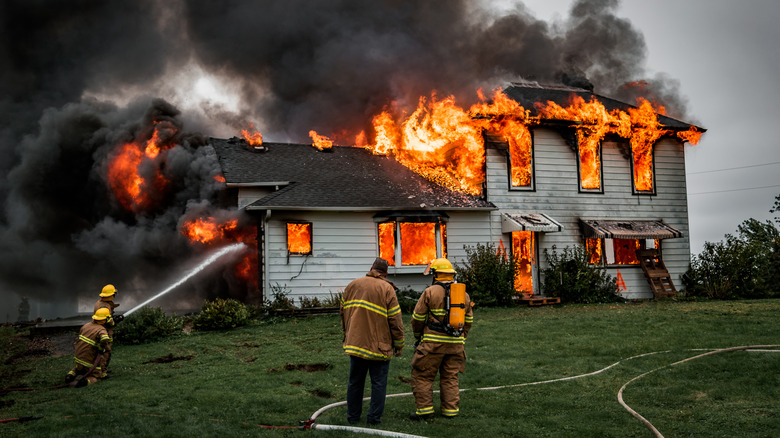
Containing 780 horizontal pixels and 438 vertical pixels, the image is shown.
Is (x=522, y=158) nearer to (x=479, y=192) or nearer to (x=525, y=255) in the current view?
(x=479, y=192)

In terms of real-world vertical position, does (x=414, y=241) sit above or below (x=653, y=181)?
below

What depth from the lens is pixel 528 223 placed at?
708 inches

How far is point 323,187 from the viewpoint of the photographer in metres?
17.9

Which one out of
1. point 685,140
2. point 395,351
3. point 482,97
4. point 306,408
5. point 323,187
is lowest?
point 306,408

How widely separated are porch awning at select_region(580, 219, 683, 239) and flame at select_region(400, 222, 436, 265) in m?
5.18

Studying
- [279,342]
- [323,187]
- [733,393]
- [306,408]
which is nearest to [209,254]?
[323,187]

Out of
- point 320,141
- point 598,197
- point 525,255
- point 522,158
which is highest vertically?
point 320,141

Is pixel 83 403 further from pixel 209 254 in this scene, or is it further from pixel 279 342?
pixel 209 254

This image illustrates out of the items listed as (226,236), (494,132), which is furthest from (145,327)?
(494,132)

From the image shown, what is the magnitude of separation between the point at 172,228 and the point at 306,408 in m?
12.3

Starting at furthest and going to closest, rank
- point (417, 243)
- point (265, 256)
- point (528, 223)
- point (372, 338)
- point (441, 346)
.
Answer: point (417, 243)
point (528, 223)
point (265, 256)
point (441, 346)
point (372, 338)

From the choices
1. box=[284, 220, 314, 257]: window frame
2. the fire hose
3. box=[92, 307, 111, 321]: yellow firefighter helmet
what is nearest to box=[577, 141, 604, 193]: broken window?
box=[284, 220, 314, 257]: window frame

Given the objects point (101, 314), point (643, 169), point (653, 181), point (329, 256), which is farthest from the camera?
point (643, 169)

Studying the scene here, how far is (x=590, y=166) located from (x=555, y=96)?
3050mm
